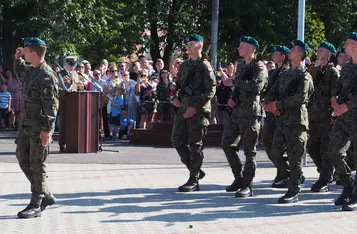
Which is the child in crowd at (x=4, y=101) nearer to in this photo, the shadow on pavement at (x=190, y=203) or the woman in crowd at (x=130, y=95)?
the woman in crowd at (x=130, y=95)

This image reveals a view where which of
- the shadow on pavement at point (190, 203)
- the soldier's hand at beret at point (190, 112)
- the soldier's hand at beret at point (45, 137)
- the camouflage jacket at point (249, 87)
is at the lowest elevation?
the shadow on pavement at point (190, 203)

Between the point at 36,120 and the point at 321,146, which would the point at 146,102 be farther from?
the point at 36,120

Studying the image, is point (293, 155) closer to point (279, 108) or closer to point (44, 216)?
point (279, 108)

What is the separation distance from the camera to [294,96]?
1013 cm

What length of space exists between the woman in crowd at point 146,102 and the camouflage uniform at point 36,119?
10.3 meters

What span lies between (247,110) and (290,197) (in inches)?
A: 49.7

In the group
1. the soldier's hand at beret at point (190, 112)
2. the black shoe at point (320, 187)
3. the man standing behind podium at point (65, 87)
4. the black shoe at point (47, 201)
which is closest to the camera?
the black shoe at point (47, 201)

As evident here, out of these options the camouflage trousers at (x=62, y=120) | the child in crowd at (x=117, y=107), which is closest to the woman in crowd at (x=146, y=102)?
the child in crowd at (x=117, y=107)

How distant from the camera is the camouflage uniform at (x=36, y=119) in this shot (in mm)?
8766

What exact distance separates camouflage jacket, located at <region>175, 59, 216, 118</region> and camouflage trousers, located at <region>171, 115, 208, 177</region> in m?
0.14

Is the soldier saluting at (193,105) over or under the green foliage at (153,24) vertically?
under

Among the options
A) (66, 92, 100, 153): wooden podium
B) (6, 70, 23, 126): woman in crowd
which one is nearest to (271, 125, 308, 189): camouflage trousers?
(66, 92, 100, 153): wooden podium

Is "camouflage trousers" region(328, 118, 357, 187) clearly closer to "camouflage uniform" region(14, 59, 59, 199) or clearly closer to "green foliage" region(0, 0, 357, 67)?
"camouflage uniform" region(14, 59, 59, 199)

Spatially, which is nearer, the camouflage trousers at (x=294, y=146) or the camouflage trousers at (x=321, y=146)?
the camouflage trousers at (x=294, y=146)
